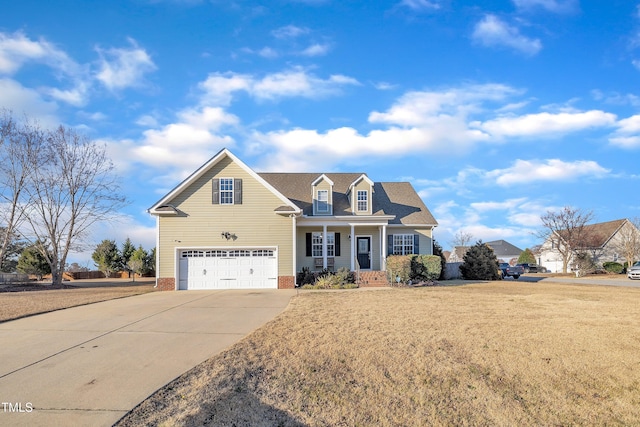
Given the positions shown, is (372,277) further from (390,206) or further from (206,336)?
(206,336)

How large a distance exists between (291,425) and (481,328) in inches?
249

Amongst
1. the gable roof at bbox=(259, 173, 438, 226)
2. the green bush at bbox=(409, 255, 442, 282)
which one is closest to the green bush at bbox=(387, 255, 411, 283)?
the green bush at bbox=(409, 255, 442, 282)

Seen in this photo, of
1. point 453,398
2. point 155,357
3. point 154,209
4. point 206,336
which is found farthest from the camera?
point 154,209

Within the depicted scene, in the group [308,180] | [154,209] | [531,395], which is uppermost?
[308,180]

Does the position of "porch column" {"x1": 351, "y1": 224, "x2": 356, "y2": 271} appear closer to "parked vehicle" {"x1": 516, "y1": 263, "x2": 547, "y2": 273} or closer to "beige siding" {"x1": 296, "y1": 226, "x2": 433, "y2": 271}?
"beige siding" {"x1": 296, "y1": 226, "x2": 433, "y2": 271}

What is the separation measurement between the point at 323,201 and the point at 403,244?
18.9ft

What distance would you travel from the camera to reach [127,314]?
12.4 m

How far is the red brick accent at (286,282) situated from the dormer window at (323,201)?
5054mm

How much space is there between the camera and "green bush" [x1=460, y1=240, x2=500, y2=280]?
28.0 meters

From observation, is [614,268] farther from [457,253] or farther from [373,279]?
[457,253]

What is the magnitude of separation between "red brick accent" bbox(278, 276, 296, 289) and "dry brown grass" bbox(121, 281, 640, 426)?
1039 cm

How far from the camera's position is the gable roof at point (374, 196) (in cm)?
2606

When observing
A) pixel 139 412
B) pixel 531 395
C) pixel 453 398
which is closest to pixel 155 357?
pixel 139 412

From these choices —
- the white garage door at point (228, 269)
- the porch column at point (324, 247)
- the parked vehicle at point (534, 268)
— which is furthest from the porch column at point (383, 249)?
the parked vehicle at point (534, 268)
